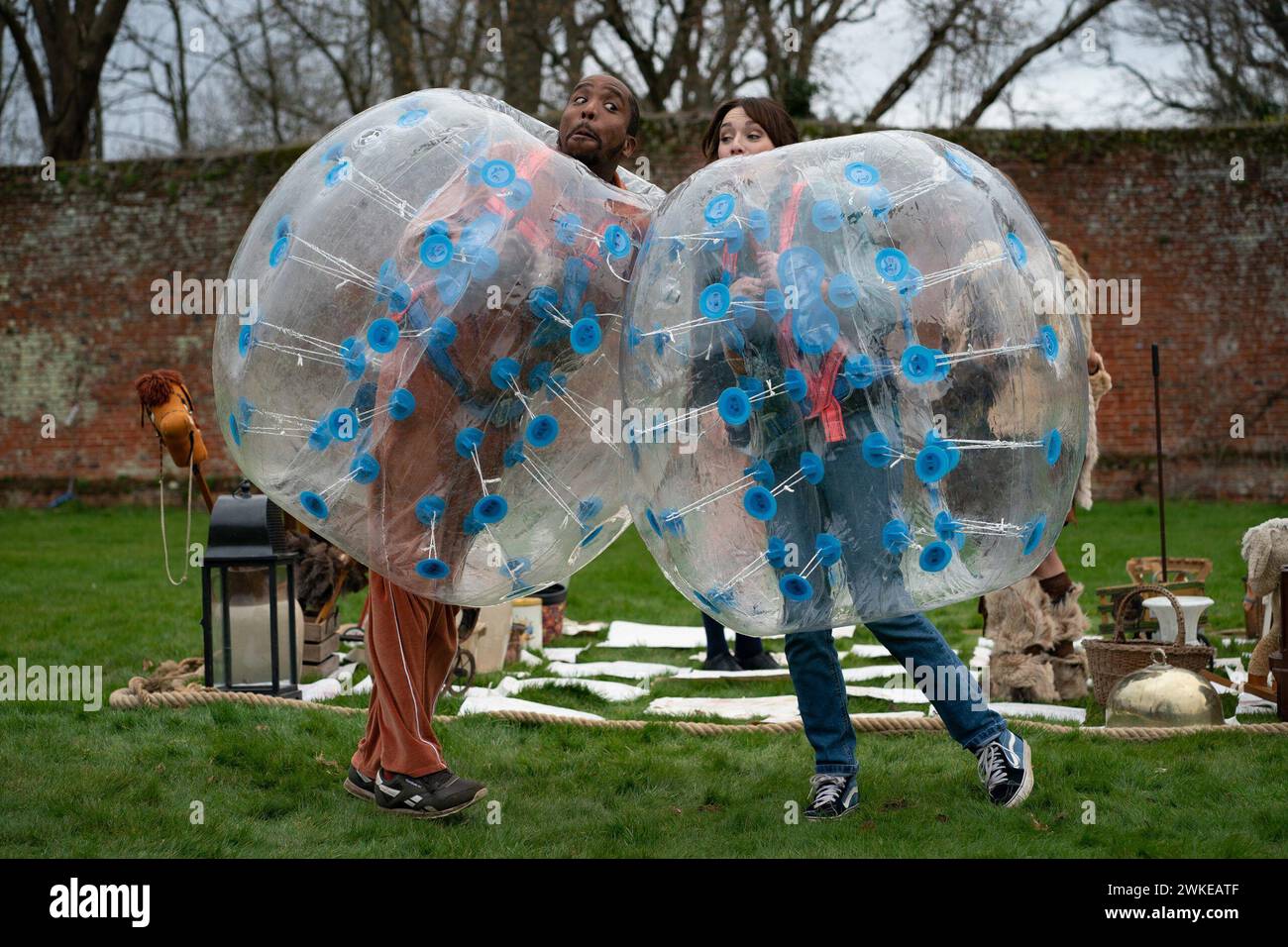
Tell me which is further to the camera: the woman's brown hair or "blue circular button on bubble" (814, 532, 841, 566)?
the woman's brown hair

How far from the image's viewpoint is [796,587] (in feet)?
8.93

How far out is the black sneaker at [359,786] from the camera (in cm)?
346

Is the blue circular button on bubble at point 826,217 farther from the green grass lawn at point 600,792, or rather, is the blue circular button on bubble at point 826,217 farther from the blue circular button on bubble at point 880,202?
the green grass lawn at point 600,792

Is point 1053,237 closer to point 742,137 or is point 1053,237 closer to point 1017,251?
point 742,137

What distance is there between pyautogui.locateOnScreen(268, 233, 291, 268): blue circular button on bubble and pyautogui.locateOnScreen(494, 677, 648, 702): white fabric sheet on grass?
7.81 feet

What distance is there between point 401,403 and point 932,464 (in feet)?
3.83

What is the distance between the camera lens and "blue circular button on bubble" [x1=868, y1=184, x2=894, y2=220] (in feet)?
8.80

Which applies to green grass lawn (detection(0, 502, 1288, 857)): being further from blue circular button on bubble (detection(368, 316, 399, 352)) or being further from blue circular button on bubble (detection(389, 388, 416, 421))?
blue circular button on bubble (detection(368, 316, 399, 352))

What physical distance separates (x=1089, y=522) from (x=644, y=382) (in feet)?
28.5

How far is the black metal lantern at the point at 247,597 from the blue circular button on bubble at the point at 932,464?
277 centimetres

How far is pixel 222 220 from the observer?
13250 millimetres

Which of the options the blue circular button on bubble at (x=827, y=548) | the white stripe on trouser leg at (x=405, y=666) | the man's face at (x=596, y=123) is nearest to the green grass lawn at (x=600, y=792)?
the white stripe on trouser leg at (x=405, y=666)

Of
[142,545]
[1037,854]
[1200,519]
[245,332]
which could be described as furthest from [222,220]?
[1037,854]

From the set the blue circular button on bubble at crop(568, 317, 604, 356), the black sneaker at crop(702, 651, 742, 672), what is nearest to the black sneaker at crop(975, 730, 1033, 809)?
the blue circular button on bubble at crop(568, 317, 604, 356)
